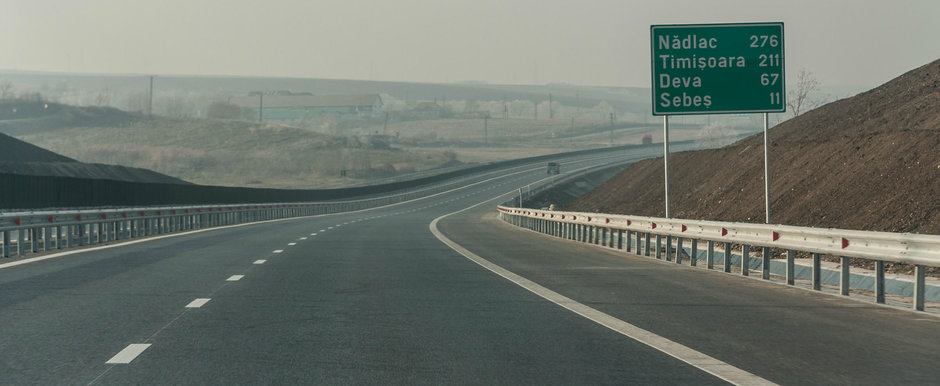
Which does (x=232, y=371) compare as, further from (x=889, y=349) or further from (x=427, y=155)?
(x=427, y=155)

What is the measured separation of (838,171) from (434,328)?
21585mm

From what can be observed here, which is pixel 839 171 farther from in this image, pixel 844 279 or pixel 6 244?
pixel 6 244

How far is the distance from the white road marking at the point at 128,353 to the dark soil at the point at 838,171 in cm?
1499

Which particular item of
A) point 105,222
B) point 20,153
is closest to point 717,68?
point 105,222

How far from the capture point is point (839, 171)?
2944 centimetres

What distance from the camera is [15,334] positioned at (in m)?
9.73

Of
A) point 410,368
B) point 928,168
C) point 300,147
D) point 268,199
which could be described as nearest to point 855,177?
point 928,168

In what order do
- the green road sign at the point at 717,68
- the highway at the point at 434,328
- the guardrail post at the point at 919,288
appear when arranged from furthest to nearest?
the green road sign at the point at 717,68
the guardrail post at the point at 919,288
the highway at the point at 434,328

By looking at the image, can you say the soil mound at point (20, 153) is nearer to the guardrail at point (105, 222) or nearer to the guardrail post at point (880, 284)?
the guardrail at point (105, 222)

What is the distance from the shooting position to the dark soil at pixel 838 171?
24156mm

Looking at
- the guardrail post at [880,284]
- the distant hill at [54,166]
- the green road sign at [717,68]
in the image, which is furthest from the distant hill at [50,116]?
the guardrail post at [880,284]

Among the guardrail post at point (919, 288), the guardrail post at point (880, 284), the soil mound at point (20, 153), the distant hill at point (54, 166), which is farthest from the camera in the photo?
the soil mound at point (20, 153)

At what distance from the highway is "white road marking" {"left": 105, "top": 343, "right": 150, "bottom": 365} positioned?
15 mm

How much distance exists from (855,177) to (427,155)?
145890 mm
